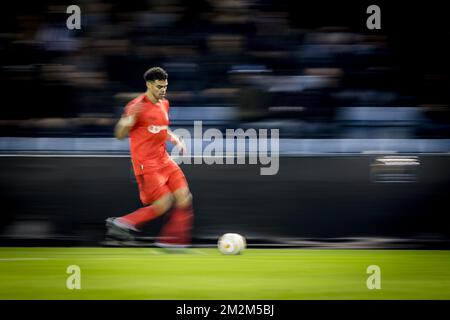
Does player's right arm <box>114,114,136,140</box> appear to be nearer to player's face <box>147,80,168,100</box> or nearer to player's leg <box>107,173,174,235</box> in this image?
player's face <box>147,80,168,100</box>

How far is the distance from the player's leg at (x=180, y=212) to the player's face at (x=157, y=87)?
2.64ft

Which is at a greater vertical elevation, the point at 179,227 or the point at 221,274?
the point at 179,227

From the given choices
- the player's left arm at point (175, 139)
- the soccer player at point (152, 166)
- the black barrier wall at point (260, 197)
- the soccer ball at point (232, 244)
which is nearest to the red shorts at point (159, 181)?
the soccer player at point (152, 166)

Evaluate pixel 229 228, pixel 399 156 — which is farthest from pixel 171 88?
pixel 399 156

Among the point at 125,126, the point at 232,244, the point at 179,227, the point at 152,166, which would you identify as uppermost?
the point at 125,126

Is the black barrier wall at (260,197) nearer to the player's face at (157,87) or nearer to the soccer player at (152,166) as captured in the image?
the soccer player at (152,166)

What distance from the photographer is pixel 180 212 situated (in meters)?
9.42

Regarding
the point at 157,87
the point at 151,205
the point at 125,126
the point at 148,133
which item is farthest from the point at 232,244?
the point at 157,87

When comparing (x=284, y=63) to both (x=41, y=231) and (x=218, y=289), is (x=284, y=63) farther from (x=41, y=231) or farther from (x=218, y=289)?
(x=218, y=289)

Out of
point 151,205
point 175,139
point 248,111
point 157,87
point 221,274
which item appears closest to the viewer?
point 221,274

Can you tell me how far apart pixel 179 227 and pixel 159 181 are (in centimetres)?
54

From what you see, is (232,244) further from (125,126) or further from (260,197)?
(125,126)

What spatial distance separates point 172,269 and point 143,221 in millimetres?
1299

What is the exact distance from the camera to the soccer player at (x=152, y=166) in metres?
9.23
